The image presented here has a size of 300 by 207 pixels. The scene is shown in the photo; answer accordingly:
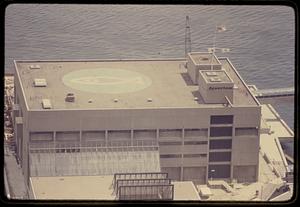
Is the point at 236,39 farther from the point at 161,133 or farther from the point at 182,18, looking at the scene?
the point at 161,133

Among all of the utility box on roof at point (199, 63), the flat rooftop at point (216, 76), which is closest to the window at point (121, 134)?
the flat rooftop at point (216, 76)

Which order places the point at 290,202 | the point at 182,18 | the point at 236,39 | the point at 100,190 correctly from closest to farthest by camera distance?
the point at 290,202 → the point at 100,190 → the point at 236,39 → the point at 182,18

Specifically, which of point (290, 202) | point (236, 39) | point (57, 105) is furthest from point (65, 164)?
point (290, 202)

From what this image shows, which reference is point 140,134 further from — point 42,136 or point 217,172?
point 42,136

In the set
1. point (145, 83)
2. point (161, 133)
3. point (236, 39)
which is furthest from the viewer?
point (236, 39)

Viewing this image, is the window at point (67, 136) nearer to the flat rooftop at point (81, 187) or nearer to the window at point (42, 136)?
the window at point (42, 136)

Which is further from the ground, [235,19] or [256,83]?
[235,19]

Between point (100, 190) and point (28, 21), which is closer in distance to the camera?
point (100, 190)

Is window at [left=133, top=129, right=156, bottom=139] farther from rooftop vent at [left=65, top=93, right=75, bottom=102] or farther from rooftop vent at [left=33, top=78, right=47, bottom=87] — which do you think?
rooftop vent at [left=33, top=78, right=47, bottom=87]
